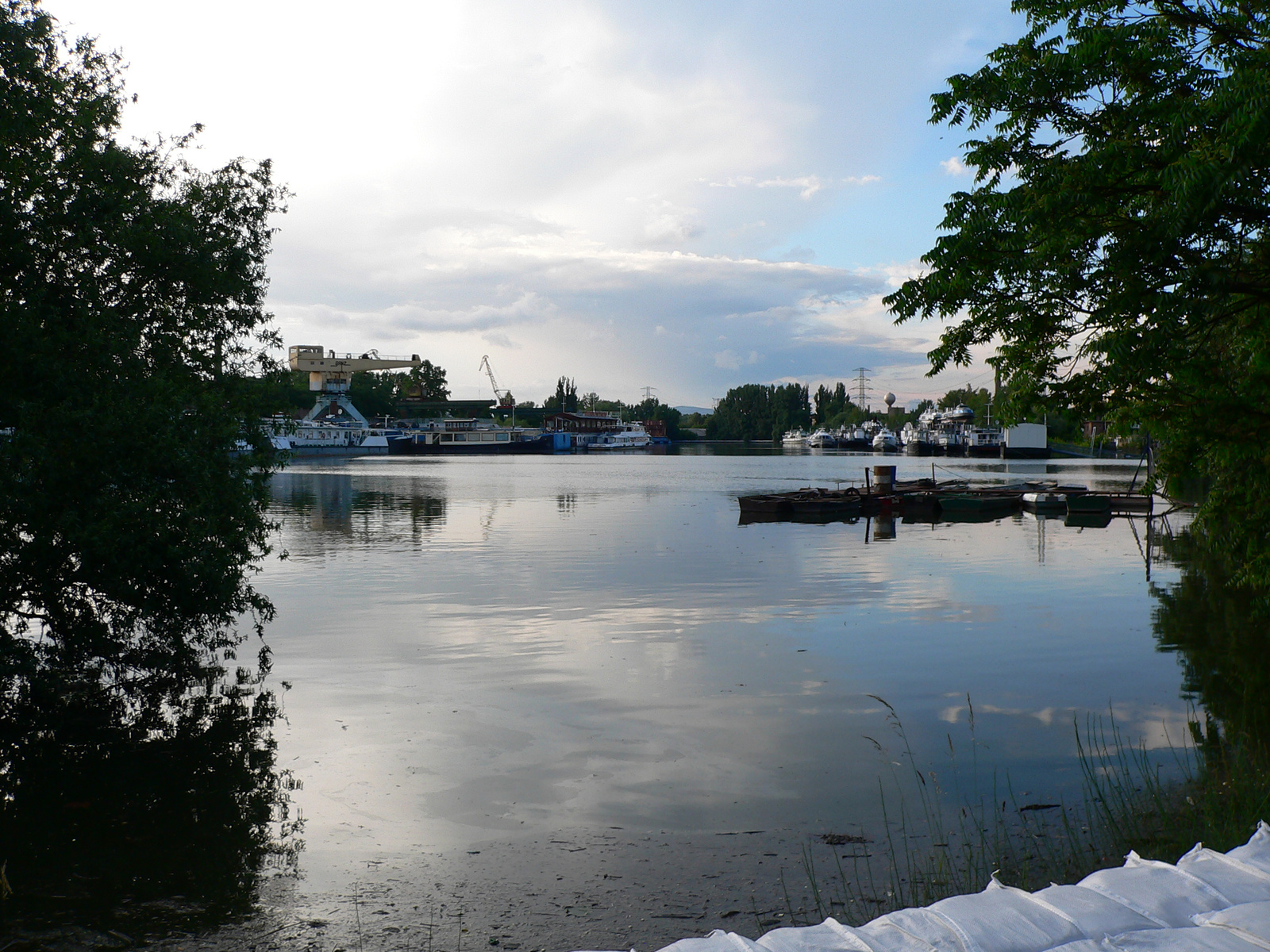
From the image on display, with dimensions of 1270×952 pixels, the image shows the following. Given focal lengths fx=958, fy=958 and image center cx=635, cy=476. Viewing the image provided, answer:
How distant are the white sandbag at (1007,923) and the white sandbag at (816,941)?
44 centimetres

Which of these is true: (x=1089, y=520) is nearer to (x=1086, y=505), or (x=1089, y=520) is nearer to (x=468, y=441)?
(x=1086, y=505)

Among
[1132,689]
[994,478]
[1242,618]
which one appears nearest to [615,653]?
[1132,689]

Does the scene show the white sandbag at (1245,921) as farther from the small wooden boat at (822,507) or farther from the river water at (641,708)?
the small wooden boat at (822,507)

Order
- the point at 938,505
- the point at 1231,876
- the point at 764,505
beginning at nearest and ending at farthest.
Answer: the point at 1231,876 → the point at 764,505 → the point at 938,505

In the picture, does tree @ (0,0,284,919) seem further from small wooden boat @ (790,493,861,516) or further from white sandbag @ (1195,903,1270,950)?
small wooden boat @ (790,493,861,516)

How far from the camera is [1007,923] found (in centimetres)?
408

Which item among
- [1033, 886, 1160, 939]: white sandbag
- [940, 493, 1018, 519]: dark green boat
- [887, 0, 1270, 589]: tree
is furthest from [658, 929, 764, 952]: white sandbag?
[940, 493, 1018, 519]: dark green boat

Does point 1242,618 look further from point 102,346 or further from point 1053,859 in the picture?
point 102,346

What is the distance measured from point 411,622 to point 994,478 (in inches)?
2565

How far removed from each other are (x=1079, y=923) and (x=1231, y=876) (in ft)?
3.37

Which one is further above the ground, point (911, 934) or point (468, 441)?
point (468, 441)

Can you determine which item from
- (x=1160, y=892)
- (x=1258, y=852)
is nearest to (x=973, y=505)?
(x=1258, y=852)

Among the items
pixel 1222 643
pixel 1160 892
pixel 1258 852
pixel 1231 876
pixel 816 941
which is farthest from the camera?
pixel 1222 643

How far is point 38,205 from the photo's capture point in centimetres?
1152
